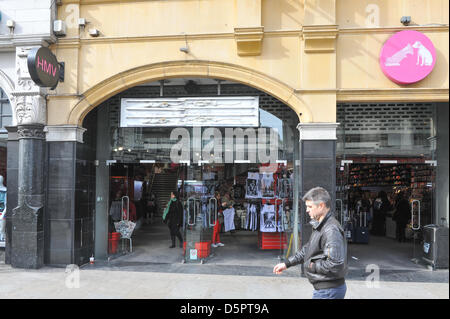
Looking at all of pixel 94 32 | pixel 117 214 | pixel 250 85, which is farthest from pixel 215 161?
pixel 94 32

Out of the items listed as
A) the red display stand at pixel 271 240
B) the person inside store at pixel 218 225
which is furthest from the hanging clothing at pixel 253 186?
the red display stand at pixel 271 240

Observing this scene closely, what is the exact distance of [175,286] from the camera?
20.7 ft

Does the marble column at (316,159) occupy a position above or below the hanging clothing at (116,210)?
above

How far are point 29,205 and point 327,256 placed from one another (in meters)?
6.61

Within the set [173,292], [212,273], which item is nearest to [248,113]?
[212,273]

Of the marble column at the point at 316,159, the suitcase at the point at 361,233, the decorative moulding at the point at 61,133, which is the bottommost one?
the suitcase at the point at 361,233

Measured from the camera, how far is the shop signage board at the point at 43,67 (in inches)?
256

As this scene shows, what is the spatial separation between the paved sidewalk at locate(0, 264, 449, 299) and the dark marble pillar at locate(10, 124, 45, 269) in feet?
1.08

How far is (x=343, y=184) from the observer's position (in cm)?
868

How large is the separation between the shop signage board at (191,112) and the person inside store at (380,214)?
6.83 meters

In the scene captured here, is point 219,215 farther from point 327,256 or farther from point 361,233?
point 327,256

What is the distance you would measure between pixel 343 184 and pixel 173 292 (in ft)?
16.5

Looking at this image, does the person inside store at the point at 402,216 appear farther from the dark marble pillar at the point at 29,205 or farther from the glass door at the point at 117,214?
the dark marble pillar at the point at 29,205
